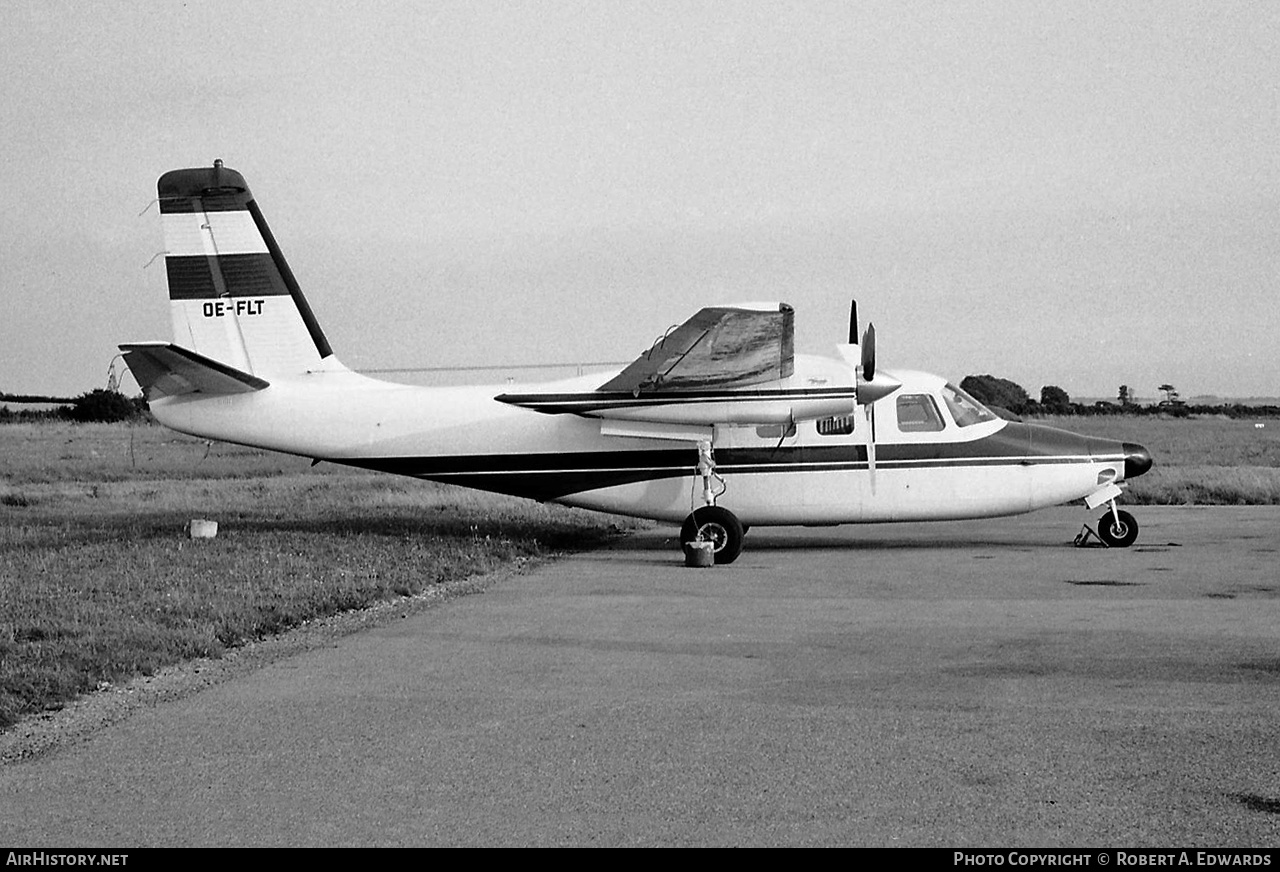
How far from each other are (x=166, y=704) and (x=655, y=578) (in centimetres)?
721

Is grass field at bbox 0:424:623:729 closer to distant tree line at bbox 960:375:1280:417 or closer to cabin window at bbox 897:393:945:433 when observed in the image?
cabin window at bbox 897:393:945:433

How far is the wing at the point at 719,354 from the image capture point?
1481cm

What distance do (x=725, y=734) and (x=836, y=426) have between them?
430 inches

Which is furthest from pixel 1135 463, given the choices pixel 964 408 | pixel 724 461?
pixel 724 461

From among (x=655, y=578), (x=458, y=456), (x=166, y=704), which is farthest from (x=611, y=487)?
(x=166, y=704)

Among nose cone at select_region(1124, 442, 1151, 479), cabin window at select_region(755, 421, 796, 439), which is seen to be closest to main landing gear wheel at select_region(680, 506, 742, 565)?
cabin window at select_region(755, 421, 796, 439)

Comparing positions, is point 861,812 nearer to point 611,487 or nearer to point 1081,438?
point 611,487

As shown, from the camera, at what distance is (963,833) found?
191 inches

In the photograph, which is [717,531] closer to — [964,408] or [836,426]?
[836,426]

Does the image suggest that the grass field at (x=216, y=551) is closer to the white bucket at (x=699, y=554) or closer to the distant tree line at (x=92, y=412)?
the white bucket at (x=699, y=554)

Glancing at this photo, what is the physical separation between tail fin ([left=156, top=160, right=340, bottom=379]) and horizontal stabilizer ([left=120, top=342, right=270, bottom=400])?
440mm

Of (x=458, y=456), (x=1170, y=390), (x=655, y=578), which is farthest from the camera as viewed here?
(x=1170, y=390)

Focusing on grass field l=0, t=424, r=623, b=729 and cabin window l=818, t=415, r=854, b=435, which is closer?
grass field l=0, t=424, r=623, b=729

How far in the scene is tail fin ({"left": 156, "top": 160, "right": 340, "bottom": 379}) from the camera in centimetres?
1731
